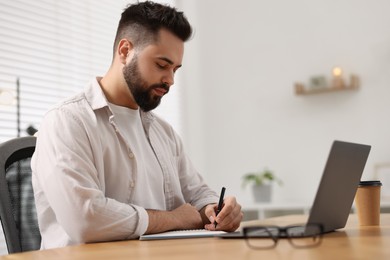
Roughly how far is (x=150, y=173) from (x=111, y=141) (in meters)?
0.21

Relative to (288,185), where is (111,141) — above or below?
above

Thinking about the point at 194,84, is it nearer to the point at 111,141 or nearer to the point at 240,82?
the point at 240,82

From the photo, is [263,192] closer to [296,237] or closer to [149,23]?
[149,23]

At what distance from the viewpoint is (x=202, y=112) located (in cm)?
464

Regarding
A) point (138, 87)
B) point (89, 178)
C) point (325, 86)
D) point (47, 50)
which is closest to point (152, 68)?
point (138, 87)

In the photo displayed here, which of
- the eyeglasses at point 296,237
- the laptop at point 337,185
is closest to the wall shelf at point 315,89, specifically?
the laptop at point 337,185

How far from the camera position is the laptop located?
41.4 inches

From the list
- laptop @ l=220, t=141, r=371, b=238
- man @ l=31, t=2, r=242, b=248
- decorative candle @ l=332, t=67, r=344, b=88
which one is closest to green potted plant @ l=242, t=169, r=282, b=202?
decorative candle @ l=332, t=67, r=344, b=88

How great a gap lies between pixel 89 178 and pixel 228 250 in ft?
2.02

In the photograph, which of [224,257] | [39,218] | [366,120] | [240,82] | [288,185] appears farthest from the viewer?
[240,82]

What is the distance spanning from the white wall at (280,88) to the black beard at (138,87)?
Answer: 2433mm

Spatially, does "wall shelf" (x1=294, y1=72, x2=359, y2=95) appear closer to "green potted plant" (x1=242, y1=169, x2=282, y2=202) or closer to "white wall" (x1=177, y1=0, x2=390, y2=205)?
"white wall" (x1=177, y1=0, x2=390, y2=205)

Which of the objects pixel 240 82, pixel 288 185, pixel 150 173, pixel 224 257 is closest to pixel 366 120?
pixel 288 185

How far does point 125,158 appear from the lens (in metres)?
1.73
